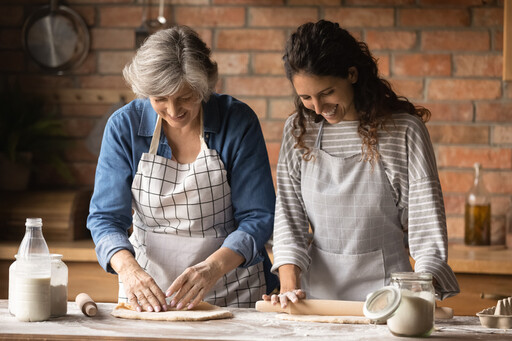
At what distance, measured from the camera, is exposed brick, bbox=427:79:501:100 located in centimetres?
279

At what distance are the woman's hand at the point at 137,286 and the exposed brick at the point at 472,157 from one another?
158 centimetres

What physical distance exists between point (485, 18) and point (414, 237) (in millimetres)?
1453

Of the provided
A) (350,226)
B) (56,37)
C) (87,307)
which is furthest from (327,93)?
(56,37)

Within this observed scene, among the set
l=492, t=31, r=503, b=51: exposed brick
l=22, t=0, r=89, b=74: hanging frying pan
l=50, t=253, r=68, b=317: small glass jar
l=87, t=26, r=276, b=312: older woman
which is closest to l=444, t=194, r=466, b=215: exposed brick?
l=492, t=31, r=503, b=51: exposed brick

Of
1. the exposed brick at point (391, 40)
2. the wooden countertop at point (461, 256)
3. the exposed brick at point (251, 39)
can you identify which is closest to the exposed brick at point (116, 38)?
the exposed brick at point (251, 39)

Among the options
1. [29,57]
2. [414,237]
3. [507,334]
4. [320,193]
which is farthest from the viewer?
[29,57]

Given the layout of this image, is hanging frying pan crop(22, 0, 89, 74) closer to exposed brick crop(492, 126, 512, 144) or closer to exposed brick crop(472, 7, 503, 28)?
exposed brick crop(472, 7, 503, 28)

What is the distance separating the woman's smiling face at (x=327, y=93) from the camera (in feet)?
5.44

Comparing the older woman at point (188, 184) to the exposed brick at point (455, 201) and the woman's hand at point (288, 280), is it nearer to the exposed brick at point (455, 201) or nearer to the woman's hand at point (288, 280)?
the woman's hand at point (288, 280)

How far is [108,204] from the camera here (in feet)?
5.83

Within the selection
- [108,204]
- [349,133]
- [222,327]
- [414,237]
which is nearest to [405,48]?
[349,133]

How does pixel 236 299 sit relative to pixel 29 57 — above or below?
below

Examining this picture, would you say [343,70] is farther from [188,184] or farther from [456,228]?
→ [456,228]

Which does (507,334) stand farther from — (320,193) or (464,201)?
(464,201)
